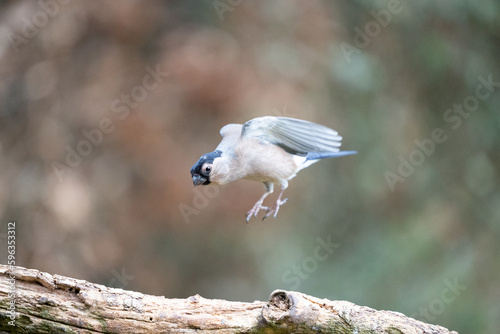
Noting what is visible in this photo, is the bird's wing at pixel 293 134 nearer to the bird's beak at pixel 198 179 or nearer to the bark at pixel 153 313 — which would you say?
the bird's beak at pixel 198 179

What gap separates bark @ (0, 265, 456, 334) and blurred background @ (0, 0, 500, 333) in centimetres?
349

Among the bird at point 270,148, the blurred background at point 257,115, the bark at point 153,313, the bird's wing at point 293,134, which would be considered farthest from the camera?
the blurred background at point 257,115

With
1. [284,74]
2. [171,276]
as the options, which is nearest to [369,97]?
[284,74]

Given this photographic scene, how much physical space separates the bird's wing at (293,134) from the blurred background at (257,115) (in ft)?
11.2

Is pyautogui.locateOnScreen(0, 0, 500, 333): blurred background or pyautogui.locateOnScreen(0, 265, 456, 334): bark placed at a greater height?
pyautogui.locateOnScreen(0, 0, 500, 333): blurred background

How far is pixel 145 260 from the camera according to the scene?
24.9ft

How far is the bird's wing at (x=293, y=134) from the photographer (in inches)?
136

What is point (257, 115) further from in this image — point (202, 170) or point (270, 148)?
point (202, 170)

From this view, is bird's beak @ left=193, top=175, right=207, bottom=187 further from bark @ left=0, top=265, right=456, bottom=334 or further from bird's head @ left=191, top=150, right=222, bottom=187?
bark @ left=0, top=265, right=456, bottom=334

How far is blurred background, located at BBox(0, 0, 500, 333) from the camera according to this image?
21.8 ft

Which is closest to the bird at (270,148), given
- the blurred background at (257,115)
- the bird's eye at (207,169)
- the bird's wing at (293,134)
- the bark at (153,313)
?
the bird's wing at (293,134)

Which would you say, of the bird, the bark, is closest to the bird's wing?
the bird

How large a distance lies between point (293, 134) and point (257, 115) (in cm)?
357

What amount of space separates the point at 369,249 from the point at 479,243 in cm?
130
